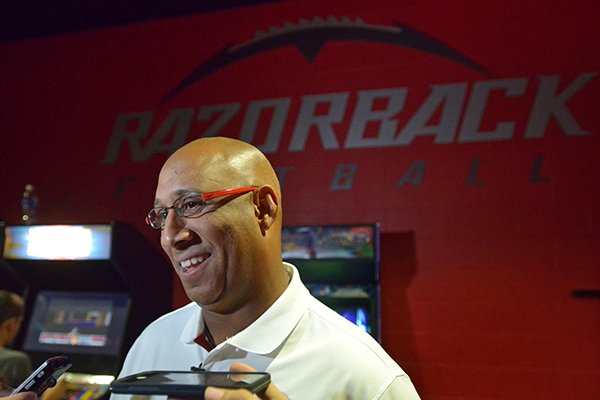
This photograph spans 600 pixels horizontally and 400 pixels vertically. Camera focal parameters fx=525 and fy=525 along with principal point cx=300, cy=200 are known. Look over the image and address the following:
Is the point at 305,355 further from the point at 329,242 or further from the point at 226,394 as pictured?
the point at 329,242

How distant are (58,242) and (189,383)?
10.1ft

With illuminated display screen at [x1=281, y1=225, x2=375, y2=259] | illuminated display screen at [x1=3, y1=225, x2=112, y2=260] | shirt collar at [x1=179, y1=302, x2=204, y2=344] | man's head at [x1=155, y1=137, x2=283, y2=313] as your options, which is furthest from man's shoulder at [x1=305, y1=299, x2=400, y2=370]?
illuminated display screen at [x1=3, y1=225, x2=112, y2=260]

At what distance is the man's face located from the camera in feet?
3.64

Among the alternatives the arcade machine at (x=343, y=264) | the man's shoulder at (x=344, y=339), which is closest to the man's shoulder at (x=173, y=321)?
the man's shoulder at (x=344, y=339)

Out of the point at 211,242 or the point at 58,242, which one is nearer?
the point at 211,242

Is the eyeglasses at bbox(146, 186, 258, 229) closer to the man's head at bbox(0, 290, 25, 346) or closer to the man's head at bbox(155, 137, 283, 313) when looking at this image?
the man's head at bbox(155, 137, 283, 313)

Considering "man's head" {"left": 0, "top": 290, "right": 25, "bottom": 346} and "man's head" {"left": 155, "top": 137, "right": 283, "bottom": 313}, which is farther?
"man's head" {"left": 0, "top": 290, "right": 25, "bottom": 346}

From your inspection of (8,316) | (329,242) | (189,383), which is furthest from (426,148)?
(189,383)

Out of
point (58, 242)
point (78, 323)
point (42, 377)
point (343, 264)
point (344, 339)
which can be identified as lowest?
point (42, 377)

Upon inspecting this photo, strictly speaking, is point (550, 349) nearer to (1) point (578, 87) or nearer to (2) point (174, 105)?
(1) point (578, 87)

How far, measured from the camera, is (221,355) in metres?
1.13

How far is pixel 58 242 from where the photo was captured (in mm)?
3547

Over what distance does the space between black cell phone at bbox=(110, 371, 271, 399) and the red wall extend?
9.32ft

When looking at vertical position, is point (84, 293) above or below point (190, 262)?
above
